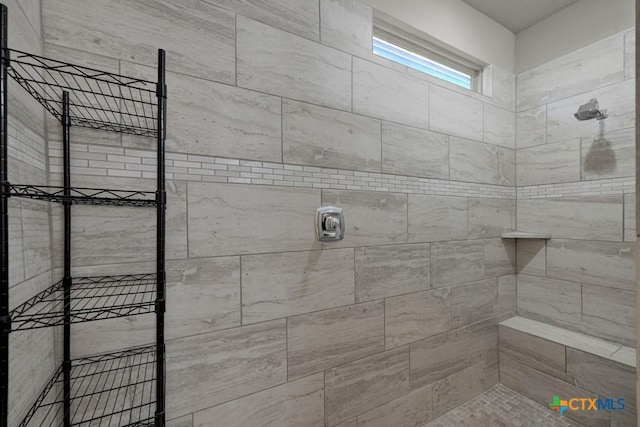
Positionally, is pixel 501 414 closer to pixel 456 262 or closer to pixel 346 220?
pixel 456 262

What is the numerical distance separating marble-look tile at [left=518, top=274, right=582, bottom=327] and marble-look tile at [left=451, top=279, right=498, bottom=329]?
274 millimetres

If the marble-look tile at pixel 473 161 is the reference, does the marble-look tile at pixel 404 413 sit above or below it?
below

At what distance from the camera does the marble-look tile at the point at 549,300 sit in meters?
1.91

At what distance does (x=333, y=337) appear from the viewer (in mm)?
1405

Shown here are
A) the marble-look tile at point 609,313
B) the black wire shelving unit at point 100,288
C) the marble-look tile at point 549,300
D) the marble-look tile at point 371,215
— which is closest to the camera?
the black wire shelving unit at point 100,288

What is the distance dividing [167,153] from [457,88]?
175cm

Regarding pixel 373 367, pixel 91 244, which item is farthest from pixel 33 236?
pixel 373 367

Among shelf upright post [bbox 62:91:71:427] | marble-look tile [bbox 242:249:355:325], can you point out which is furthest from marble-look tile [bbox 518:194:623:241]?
shelf upright post [bbox 62:91:71:427]

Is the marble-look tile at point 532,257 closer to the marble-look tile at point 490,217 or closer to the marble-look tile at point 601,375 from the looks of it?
the marble-look tile at point 490,217

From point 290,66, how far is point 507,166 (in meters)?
1.77

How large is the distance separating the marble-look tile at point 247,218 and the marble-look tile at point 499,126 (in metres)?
1.45

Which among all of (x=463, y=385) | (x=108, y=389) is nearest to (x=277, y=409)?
(x=108, y=389)

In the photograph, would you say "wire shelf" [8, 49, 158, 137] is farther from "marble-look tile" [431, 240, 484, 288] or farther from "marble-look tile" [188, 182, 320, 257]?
"marble-look tile" [431, 240, 484, 288]

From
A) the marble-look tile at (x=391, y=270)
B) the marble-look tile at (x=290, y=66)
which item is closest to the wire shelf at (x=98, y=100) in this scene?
the marble-look tile at (x=290, y=66)
